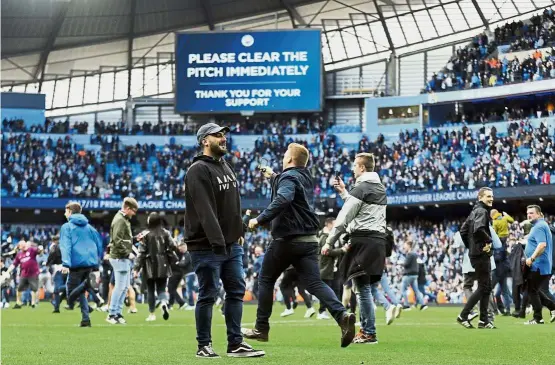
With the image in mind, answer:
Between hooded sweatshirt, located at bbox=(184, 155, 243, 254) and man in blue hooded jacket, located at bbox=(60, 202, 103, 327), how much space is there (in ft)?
21.0

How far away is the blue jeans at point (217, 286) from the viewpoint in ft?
30.7

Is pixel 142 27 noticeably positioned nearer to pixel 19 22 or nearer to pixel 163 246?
pixel 19 22

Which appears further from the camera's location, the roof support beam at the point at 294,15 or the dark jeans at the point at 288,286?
the roof support beam at the point at 294,15

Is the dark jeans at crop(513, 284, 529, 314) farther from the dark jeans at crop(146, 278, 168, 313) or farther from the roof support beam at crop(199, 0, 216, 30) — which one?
the roof support beam at crop(199, 0, 216, 30)

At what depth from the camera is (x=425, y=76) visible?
60.3m

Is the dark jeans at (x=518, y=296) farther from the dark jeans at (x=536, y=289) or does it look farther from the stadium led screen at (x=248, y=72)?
the stadium led screen at (x=248, y=72)

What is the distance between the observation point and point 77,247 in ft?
51.4

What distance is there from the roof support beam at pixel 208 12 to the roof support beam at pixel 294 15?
4.10m

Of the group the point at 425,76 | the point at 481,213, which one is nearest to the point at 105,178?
the point at 425,76

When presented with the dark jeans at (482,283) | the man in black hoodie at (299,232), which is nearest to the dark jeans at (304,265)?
the man in black hoodie at (299,232)

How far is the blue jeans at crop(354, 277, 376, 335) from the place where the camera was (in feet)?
38.8

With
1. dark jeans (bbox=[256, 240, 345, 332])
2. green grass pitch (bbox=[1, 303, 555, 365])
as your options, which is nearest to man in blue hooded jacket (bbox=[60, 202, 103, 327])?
green grass pitch (bbox=[1, 303, 555, 365])

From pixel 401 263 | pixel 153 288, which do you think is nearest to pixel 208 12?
pixel 401 263

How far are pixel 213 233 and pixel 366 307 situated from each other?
3324mm
